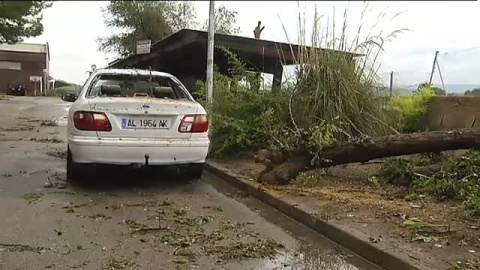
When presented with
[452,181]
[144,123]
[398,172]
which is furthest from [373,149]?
[144,123]

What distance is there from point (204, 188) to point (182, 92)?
4.73 ft

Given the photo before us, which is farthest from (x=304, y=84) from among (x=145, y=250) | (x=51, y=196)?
(x=145, y=250)

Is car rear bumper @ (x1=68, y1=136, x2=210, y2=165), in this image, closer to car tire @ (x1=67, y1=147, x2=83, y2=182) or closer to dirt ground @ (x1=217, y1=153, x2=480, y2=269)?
car tire @ (x1=67, y1=147, x2=83, y2=182)

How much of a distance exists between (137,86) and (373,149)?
3.40 meters

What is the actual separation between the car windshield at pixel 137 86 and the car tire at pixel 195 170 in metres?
0.96

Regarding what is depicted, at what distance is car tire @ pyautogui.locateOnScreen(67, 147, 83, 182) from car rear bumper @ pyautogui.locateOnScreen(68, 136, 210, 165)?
311 millimetres

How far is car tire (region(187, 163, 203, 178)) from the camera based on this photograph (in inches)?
286

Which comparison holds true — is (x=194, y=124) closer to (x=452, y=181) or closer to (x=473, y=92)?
(x=452, y=181)

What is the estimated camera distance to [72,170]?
701 cm

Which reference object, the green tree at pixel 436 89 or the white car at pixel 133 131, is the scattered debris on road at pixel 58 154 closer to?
the white car at pixel 133 131

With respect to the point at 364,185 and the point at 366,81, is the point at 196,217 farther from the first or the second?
the point at 366,81

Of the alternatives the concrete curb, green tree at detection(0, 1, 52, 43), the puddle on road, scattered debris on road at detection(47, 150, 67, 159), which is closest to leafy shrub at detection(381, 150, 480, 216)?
the concrete curb

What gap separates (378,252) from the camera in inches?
163

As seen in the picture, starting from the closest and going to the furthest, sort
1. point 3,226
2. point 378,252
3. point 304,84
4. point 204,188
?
point 378,252, point 3,226, point 204,188, point 304,84
